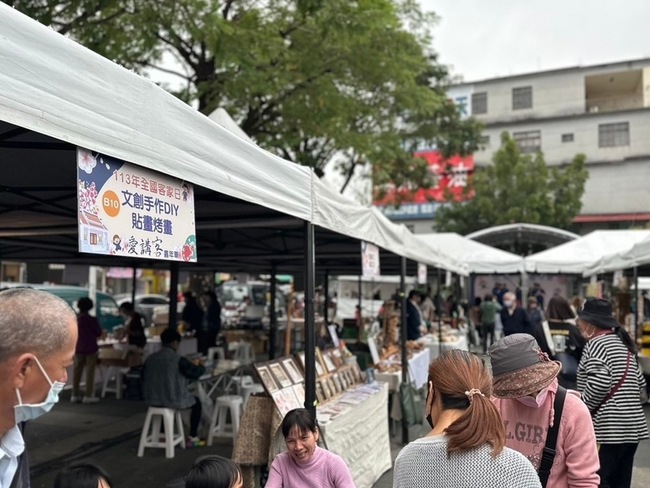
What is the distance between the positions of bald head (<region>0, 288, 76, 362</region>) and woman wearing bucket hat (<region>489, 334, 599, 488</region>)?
5.39ft

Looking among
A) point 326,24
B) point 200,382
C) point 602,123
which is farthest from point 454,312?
point 602,123

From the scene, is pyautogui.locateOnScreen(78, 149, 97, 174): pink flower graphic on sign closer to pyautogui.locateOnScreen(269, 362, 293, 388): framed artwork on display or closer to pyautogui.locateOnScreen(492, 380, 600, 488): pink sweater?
pyautogui.locateOnScreen(492, 380, 600, 488): pink sweater

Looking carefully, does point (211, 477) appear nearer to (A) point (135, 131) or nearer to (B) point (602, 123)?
(A) point (135, 131)

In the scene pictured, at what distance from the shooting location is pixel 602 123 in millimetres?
39250

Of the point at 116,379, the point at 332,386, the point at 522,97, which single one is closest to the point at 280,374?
the point at 332,386

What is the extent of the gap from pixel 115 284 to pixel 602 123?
36.4 m

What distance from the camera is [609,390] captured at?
3.51m

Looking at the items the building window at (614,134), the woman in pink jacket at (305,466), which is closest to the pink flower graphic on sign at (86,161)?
the woman in pink jacket at (305,466)

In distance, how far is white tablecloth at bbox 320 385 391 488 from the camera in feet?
14.9

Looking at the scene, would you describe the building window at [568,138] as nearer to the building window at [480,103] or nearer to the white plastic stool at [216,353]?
the building window at [480,103]

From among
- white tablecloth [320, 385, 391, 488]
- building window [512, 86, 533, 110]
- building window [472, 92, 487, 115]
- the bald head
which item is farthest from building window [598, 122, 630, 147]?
the bald head

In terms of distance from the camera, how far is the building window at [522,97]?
41375mm

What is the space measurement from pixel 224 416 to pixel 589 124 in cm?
4005

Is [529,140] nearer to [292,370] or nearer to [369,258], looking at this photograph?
[369,258]
